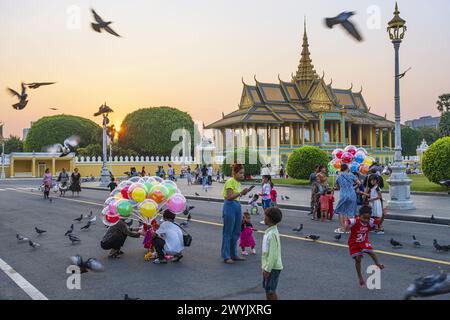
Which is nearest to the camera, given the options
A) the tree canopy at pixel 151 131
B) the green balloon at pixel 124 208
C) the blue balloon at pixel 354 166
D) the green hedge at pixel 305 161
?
the green balloon at pixel 124 208

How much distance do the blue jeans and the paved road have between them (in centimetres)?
29

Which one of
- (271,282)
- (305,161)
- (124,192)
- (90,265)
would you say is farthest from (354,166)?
(305,161)

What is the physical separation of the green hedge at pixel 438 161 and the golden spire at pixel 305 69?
42.2m

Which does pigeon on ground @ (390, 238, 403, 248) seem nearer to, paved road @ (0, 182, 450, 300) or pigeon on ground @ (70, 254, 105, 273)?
paved road @ (0, 182, 450, 300)

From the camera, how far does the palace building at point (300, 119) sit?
53.9m

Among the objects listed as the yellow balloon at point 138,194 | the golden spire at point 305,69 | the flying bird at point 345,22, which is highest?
the golden spire at point 305,69

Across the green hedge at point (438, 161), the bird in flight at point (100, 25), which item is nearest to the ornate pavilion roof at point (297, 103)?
the green hedge at point (438, 161)

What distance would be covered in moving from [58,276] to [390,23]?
43.6 feet

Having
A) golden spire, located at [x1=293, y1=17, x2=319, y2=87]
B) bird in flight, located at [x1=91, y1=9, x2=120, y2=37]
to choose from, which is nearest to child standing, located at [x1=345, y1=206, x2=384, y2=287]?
bird in flight, located at [x1=91, y1=9, x2=120, y2=37]

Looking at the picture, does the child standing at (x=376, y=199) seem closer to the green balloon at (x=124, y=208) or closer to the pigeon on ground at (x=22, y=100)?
the green balloon at (x=124, y=208)

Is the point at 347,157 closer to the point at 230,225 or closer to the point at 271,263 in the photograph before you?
the point at 230,225
